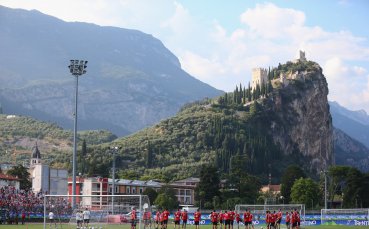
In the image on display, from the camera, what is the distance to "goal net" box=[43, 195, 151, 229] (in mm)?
42312

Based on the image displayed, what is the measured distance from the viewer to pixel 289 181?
13725 cm

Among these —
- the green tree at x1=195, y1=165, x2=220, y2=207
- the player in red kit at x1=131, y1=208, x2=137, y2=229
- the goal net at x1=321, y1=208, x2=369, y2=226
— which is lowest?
the goal net at x1=321, y1=208, x2=369, y2=226

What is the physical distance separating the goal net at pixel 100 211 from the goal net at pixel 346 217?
94.0 feet

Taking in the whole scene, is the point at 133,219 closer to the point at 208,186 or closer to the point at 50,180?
the point at 208,186

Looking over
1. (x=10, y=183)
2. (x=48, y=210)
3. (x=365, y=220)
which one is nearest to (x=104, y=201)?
(x=48, y=210)

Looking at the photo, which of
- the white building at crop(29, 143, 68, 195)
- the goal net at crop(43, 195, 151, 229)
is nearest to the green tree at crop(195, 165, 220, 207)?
the white building at crop(29, 143, 68, 195)

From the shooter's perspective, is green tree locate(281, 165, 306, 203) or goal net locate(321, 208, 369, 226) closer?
goal net locate(321, 208, 369, 226)

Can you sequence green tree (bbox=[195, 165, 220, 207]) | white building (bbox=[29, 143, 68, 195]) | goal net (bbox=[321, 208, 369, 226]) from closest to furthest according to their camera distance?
goal net (bbox=[321, 208, 369, 226]) < white building (bbox=[29, 143, 68, 195]) < green tree (bbox=[195, 165, 220, 207])

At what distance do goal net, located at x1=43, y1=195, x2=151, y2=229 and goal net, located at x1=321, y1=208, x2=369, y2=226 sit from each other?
28.6 meters

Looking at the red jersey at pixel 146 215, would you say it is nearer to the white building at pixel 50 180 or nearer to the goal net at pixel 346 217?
the goal net at pixel 346 217

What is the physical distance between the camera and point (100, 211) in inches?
1729

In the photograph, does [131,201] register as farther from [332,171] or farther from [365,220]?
[332,171]

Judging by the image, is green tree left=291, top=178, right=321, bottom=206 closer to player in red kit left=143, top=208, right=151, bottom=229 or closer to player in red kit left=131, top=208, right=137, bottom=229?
player in red kit left=143, top=208, right=151, bottom=229

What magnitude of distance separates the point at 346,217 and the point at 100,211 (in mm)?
33323
